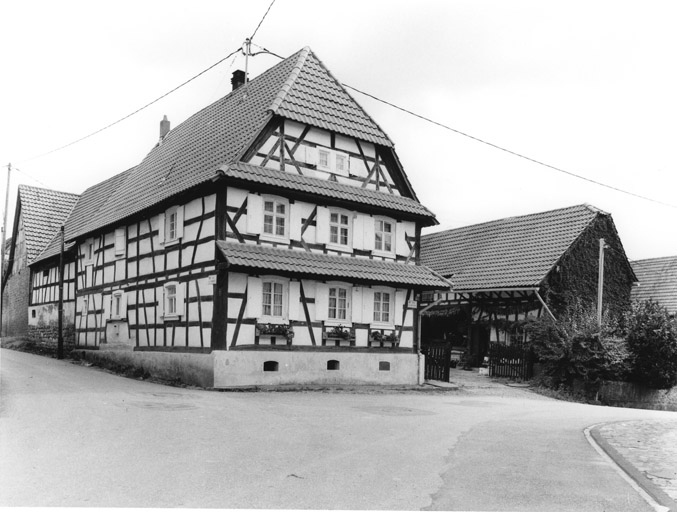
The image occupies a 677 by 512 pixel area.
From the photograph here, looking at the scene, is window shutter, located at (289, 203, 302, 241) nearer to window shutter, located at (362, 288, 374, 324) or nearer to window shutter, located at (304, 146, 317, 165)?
window shutter, located at (304, 146, 317, 165)

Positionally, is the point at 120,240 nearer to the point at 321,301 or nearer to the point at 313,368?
the point at 321,301

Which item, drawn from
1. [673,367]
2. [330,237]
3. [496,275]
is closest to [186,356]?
[330,237]

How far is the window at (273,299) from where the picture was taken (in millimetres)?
20688

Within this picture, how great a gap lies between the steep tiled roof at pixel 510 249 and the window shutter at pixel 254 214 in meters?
13.7

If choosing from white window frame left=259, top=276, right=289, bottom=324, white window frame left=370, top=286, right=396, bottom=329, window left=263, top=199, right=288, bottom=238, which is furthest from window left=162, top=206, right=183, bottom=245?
white window frame left=370, top=286, right=396, bottom=329

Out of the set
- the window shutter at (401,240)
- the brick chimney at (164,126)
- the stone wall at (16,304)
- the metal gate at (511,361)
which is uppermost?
the brick chimney at (164,126)

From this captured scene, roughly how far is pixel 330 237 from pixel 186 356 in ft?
19.2

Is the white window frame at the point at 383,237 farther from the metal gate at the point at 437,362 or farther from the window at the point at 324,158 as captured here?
the metal gate at the point at 437,362

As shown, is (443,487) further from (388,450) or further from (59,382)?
(59,382)

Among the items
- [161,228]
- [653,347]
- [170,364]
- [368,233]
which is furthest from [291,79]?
[653,347]

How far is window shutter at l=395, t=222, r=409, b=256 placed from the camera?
81.0 ft

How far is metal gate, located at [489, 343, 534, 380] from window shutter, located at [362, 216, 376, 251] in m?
8.77

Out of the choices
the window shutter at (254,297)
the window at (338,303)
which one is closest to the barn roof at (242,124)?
the window shutter at (254,297)

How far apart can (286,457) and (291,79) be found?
666 inches
